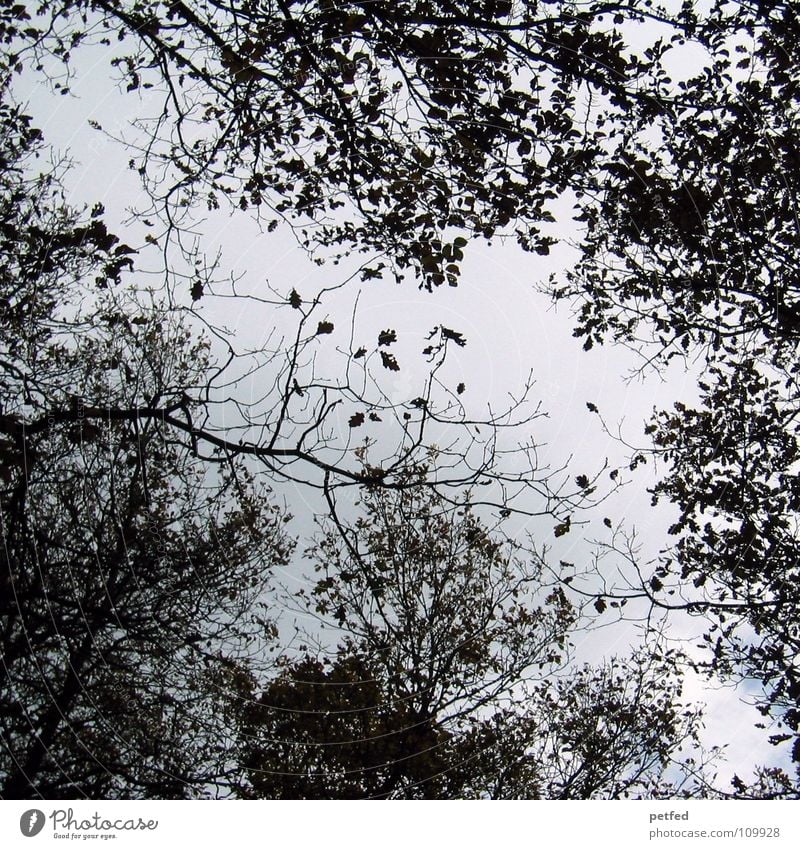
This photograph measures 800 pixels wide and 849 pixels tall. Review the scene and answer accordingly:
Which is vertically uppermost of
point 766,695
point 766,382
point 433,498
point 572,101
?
point 572,101

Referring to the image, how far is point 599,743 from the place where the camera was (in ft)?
13.9

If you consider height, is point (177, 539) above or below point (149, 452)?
below

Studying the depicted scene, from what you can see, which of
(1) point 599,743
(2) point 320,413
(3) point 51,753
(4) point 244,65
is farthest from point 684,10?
(3) point 51,753

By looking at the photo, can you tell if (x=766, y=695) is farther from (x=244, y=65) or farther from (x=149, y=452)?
(x=244, y=65)
